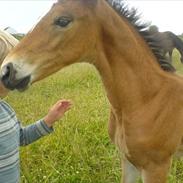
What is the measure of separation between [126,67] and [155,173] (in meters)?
0.78

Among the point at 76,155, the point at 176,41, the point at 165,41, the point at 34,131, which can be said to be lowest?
the point at 76,155

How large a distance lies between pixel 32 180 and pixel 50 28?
1.95 meters

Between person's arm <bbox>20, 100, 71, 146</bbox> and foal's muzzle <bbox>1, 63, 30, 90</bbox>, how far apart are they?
0.53 m

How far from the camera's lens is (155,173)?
2926 mm

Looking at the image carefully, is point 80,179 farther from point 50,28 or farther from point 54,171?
point 50,28

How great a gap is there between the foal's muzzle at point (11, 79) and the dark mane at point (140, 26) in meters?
0.94

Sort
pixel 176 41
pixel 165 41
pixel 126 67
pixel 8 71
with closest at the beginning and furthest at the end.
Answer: pixel 8 71 < pixel 126 67 < pixel 165 41 < pixel 176 41

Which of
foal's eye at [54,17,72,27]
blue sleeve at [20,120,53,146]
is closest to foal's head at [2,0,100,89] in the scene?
foal's eye at [54,17,72,27]

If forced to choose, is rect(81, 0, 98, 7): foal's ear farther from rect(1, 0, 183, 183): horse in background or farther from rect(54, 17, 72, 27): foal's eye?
rect(54, 17, 72, 27): foal's eye

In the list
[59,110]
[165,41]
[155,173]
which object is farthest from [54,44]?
[155,173]

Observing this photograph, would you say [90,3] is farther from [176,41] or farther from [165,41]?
[176,41]

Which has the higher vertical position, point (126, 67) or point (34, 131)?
point (126, 67)

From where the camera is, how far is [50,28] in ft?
8.15

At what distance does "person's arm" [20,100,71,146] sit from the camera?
2.91 metres
